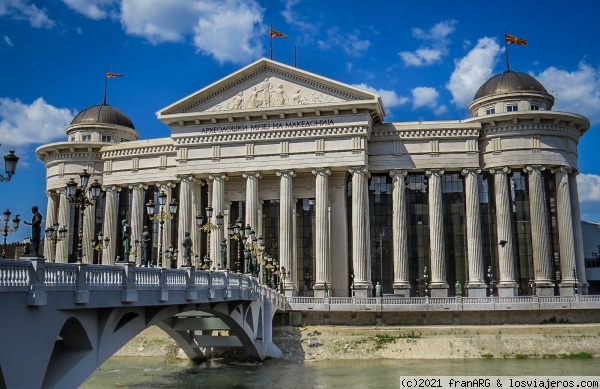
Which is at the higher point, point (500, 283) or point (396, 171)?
point (396, 171)

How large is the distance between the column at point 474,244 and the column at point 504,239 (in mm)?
1949

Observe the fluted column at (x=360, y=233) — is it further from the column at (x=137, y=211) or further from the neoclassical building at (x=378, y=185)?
the column at (x=137, y=211)

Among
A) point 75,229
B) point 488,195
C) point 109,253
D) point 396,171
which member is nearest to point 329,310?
point 396,171

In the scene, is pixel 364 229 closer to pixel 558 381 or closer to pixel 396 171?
pixel 396 171

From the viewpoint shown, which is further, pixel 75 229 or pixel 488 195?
pixel 75 229

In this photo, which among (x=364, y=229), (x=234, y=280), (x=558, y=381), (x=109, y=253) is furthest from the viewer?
(x=109, y=253)

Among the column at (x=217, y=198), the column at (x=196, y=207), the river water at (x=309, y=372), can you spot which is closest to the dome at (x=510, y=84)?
the column at (x=217, y=198)

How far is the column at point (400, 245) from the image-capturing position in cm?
6725

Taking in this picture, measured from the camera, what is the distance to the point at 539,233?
219 feet

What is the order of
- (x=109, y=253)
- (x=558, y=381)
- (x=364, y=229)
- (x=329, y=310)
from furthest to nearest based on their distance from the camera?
(x=109, y=253) < (x=364, y=229) < (x=329, y=310) < (x=558, y=381)

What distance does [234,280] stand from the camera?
36219 millimetres

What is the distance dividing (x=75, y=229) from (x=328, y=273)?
3354 cm

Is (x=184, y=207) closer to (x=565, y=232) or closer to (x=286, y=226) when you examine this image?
(x=286, y=226)

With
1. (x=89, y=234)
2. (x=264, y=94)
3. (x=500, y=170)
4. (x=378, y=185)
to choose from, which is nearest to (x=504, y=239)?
(x=500, y=170)
